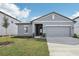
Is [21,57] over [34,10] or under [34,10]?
under

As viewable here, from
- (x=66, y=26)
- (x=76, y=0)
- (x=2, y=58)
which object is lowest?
(x=2, y=58)

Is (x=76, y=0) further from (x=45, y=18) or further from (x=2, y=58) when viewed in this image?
(x=45, y=18)

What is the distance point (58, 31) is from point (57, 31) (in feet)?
0.54

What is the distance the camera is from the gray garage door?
30141mm

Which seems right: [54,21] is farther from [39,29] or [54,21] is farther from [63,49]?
[63,49]

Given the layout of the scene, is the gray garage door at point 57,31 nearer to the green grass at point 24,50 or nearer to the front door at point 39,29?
the front door at point 39,29

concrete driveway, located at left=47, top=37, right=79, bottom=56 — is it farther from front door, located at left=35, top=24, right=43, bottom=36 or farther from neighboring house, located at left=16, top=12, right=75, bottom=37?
front door, located at left=35, top=24, right=43, bottom=36

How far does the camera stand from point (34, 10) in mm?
42906

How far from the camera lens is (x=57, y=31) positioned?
30.3 metres

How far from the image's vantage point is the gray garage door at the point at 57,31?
30.1 metres

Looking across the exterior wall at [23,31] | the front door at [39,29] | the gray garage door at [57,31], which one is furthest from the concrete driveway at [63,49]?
the front door at [39,29]

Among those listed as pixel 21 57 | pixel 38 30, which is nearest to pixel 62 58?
pixel 21 57

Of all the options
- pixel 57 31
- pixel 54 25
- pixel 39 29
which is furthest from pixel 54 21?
pixel 39 29

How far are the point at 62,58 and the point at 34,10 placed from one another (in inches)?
1278
